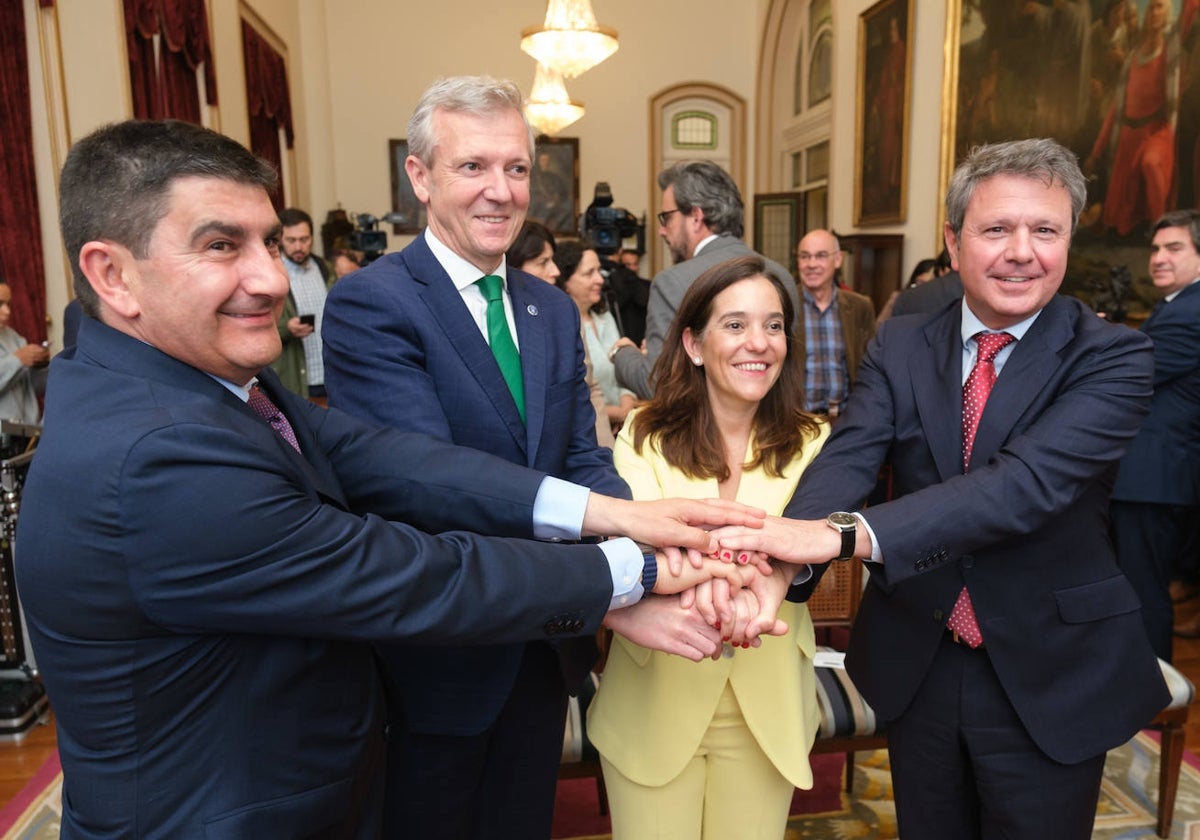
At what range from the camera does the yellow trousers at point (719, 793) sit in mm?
1765

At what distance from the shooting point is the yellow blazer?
1.73 meters

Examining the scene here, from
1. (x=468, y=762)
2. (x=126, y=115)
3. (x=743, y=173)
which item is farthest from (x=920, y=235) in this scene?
(x=468, y=762)

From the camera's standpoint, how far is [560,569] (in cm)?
129

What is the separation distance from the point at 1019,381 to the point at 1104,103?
5386 mm

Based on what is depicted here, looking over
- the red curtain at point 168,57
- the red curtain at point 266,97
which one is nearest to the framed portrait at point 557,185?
the red curtain at point 266,97

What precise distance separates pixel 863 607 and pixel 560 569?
2.69 ft

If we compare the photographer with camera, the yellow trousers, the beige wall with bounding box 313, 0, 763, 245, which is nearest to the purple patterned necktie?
the yellow trousers

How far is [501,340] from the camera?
1.73 metres

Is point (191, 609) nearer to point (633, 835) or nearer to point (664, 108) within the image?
point (633, 835)

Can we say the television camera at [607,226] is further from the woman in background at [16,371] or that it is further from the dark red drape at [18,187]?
the dark red drape at [18,187]

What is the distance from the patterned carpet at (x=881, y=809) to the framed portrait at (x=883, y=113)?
618cm

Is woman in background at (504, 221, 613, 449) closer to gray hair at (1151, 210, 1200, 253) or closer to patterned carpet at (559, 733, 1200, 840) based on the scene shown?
patterned carpet at (559, 733, 1200, 840)

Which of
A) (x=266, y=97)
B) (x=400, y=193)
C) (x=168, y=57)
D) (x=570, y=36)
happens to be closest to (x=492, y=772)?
(x=168, y=57)

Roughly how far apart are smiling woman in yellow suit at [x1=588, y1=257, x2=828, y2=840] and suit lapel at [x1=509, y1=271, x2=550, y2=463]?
287mm
